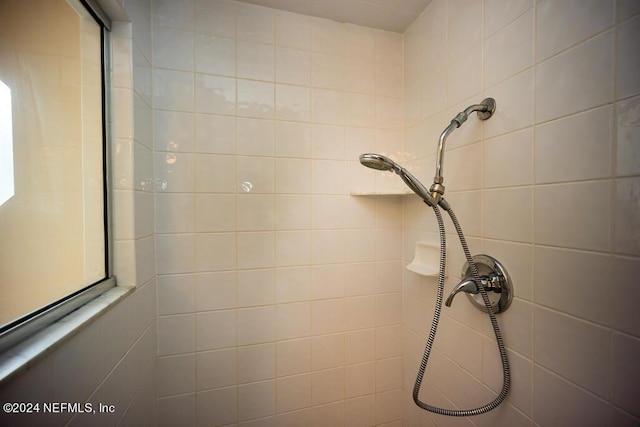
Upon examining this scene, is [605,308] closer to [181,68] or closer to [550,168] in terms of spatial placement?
[550,168]

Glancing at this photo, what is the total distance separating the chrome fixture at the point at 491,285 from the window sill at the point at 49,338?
0.93m

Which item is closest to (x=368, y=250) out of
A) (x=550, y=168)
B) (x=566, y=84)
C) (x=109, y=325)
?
(x=550, y=168)

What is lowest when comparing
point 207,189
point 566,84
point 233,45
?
point 207,189

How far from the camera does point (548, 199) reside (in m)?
0.62

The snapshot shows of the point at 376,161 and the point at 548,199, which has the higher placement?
the point at 376,161

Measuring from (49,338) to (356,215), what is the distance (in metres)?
1.01

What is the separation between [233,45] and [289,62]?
23 cm

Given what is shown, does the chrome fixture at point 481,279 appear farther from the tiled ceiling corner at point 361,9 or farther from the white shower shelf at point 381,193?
the tiled ceiling corner at point 361,9

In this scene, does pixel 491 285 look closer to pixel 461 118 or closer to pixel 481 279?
pixel 481 279

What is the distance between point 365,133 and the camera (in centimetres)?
116

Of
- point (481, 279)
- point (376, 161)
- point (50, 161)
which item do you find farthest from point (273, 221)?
point (481, 279)

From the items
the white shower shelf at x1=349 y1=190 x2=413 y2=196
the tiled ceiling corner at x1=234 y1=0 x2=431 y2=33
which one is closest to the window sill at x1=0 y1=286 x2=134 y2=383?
the white shower shelf at x1=349 y1=190 x2=413 y2=196

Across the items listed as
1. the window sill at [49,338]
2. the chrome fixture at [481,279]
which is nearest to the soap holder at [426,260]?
the chrome fixture at [481,279]

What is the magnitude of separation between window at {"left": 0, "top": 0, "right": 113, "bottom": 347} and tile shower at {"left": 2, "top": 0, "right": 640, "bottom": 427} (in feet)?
0.23
